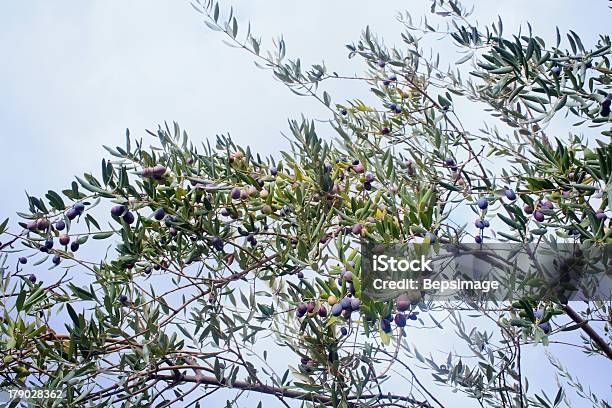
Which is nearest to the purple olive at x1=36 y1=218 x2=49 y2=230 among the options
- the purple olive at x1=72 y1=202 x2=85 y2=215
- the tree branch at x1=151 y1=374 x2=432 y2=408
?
the purple olive at x1=72 y1=202 x2=85 y2=215

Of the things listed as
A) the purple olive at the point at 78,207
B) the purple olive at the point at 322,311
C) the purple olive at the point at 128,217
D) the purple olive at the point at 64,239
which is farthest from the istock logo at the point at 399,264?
the purple olive at the point at 64,239

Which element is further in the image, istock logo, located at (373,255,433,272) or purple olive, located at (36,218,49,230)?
purple olive, located at (36,218,49,230)

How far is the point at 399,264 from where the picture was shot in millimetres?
2215

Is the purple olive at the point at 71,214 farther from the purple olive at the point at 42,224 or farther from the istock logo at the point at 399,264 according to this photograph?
the istock logo at the point at 399,264

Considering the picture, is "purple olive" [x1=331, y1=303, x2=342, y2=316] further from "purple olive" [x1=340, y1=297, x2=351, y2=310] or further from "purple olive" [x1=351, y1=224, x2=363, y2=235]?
"purple olive" [x1=351, y1=224, x2=363, y2=235]

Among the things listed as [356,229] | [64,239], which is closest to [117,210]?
[64,239]

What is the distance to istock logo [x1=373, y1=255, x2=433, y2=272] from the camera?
2195 millimetres

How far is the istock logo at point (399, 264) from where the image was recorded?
2195mm

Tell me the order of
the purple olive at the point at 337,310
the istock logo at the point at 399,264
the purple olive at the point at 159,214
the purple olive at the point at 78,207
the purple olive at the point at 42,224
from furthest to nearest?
1. the purple olive at the point at 42,224
2. the purple olive at the point at 78,207
3. the purple olive at the point at 159,214
4. the istock logo at the point at 399,264
5. the purple olive at the point at 337,310

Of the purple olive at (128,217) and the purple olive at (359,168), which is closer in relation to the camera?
the purple olive at (128,217)

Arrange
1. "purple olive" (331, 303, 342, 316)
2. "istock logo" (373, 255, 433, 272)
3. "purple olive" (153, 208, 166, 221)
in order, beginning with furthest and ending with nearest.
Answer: "purple olive" (153, 208, 166, 221) → "istock logo" (373, 255, 433, 272) → "purple olive" (331, 303, 342, 316)

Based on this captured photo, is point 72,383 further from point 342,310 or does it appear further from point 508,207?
point 508,207

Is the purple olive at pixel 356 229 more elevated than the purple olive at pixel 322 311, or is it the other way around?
the purple olive at pixel 356 229

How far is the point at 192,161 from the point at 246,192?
0.35m
